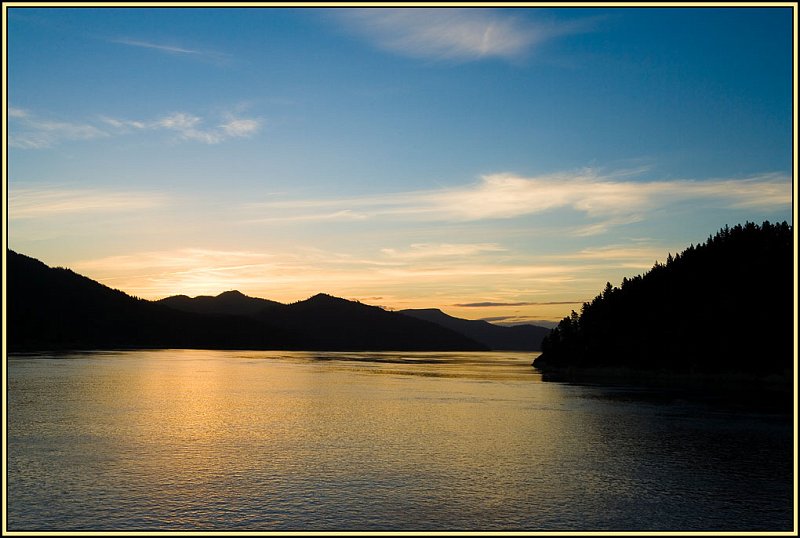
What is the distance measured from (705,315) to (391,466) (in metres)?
108

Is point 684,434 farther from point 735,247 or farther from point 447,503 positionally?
point 735,247

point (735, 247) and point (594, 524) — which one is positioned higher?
point (735, 247)

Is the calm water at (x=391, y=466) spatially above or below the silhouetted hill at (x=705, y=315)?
below

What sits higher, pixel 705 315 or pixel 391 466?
pixel 705 315

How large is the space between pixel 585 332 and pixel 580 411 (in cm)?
9622

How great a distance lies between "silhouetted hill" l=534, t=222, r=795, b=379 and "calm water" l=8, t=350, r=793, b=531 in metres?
46.2

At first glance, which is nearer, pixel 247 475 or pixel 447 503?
pixel 447 503

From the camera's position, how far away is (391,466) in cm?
3912

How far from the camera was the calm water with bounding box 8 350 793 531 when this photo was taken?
28.6 metres

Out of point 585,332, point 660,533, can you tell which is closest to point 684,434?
point 660,533

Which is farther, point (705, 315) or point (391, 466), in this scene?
point (705, 315)

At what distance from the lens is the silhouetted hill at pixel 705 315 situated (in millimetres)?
115312

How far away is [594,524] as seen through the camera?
2772cm

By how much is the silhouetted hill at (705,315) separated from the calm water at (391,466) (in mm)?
46222
